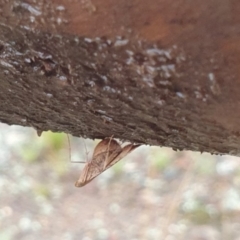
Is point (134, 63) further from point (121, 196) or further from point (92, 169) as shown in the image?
point (121, 196)

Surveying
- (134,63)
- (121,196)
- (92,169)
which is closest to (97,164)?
(92,169)

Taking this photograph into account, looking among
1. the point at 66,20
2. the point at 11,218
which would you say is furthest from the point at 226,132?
the point at 11,218

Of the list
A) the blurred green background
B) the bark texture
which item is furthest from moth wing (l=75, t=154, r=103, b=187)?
the blurred green background

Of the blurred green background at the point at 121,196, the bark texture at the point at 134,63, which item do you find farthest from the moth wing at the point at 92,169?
the blurred green background at the point at 121,196

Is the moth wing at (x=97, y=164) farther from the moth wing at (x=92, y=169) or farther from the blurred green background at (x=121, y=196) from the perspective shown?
the blurred green background at (x=121, y=196)

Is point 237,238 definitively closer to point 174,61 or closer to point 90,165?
point 90,165

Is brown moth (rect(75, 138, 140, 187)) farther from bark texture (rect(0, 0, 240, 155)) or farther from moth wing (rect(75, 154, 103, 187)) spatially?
bark texture (rect(0, 0, 240, 155))
